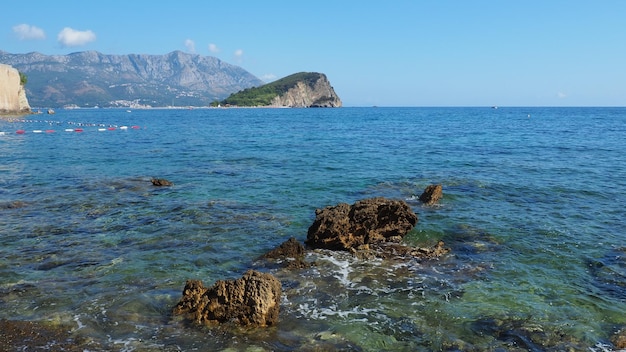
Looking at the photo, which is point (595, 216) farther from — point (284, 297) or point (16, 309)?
point (16, 309)

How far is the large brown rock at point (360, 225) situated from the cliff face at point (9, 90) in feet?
410

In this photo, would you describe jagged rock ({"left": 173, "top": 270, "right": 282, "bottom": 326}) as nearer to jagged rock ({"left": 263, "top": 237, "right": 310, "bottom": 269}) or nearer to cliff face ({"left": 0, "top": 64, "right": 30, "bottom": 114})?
jagged rock ({"left": 263, "top": 237, "right": 310, "bottom": 269})

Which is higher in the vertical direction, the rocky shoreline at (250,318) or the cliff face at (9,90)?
the cliff face at (9,90)

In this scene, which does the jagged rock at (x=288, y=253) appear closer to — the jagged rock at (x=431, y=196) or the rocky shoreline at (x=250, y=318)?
the rocky shoreline at (x=250, y=318)

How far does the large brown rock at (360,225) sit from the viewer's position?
15.0 m

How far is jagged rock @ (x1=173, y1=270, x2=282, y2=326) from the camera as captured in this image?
32.1 ft

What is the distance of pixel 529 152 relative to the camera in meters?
43.5

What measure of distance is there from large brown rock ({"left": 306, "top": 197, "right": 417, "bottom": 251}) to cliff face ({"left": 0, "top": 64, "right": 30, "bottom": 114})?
4925 inches

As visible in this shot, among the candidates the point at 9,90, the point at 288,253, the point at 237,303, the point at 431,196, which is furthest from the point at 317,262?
the point at 9,90

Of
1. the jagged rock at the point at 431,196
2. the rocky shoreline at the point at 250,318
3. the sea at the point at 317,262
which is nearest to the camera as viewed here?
the rocky shoreline at the point at 250,318

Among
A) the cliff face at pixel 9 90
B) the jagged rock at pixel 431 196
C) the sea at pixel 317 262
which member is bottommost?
the sea at pixel 317 262

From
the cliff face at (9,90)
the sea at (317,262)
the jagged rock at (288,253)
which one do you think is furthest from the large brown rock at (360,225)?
the cliff face at (9,90)

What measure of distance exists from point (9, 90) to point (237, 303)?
436ft

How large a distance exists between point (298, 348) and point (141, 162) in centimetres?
3150
